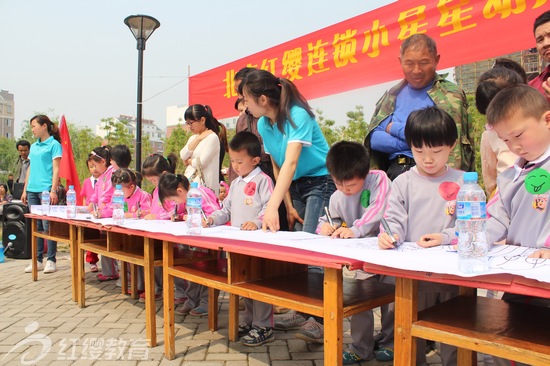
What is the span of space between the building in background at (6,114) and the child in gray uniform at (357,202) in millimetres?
76757

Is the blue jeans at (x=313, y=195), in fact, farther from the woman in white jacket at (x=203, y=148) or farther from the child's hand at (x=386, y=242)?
the woman in white jacket at (x=203, y=148)

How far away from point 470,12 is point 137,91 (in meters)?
4.07

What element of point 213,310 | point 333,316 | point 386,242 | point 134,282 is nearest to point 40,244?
point 134,282

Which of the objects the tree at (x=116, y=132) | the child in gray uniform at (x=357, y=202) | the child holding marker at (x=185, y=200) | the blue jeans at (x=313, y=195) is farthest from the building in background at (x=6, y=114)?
the child in gray uniform at (x=357, y=202)

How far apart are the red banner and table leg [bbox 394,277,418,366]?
241 centimetres

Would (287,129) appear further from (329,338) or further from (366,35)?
(366,35)

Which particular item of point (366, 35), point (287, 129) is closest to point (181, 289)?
point (287, 129)

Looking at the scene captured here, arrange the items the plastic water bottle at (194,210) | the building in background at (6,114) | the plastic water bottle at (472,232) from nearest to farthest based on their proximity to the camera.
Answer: the plastic water bottle at (472,232) → the plastic water bottle at (194,210) → the building in background at (6,114)

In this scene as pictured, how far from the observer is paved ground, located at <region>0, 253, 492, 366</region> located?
2.44 m

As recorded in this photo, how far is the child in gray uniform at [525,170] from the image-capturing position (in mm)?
1384

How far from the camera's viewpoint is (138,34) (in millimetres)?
5621

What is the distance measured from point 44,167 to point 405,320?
4862mm

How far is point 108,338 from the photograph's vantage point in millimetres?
2840

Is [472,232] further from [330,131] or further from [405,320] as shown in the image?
[330,131]
